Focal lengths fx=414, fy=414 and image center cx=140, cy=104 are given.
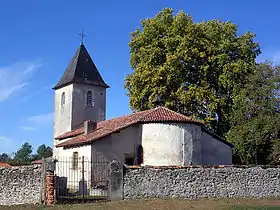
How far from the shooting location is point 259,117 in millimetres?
31594

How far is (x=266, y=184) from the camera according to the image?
23.2 meters

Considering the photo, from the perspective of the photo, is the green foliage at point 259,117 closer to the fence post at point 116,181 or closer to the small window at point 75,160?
the small window at point 75,160

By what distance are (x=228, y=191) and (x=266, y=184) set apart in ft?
8.24

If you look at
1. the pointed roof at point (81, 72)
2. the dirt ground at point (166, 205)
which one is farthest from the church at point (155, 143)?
the pointed roof at point (81, 72)

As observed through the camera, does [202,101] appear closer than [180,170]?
No

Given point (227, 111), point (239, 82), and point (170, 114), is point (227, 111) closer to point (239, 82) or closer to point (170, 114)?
point (239, 82)

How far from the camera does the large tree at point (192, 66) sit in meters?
35.2

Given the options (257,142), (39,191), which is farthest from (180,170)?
(257,142)

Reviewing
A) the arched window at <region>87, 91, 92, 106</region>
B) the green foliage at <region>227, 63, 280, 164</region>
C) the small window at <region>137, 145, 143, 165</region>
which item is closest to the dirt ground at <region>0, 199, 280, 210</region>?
the small window at <region>137, 145, 143, 165</region>

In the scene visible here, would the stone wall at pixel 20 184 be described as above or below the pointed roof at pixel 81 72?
below

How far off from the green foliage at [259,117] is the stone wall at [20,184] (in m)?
17.6

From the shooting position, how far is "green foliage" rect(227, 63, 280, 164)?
31.3m

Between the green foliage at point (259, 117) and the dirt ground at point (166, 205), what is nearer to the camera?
the dirt ground at point (166, 205)

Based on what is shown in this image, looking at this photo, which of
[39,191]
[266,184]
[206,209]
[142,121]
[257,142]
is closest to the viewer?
[206,209]
